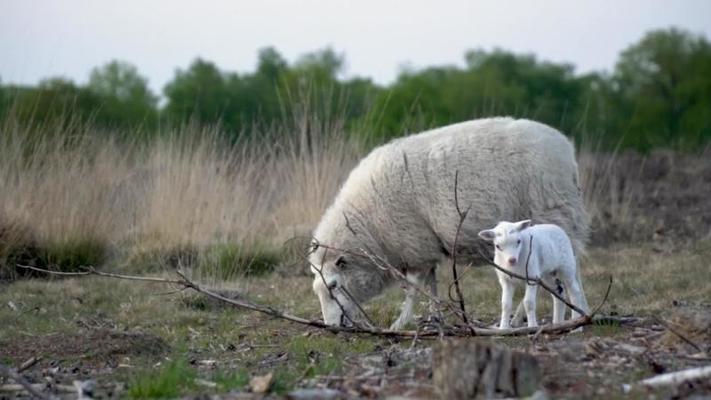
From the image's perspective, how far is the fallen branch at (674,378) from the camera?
191 inches

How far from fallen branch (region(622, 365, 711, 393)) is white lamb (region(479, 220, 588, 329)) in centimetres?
188

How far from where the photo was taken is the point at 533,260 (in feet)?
23.2

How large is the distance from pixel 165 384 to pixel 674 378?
8.04ft

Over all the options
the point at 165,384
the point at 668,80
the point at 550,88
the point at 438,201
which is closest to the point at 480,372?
the point at 165,384

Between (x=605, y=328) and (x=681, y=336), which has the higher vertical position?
(x=681, y=336)

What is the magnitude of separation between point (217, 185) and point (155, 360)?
603 cm

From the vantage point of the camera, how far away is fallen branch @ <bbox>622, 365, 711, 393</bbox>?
15.9ft

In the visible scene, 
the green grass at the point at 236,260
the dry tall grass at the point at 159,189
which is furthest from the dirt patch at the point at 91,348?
the dry tall grass at the point at 159,189

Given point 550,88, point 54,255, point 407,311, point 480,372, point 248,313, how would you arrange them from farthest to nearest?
point 550,88
point 54,255
point 248,313
point 407,311
point 480,372

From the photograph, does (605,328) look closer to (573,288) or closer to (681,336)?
(573,288)

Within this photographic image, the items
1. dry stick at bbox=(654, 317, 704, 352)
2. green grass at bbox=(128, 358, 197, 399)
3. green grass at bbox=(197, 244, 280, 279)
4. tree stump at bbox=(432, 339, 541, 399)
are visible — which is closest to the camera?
tree stump at bbox=(432, 339, 541, 399)

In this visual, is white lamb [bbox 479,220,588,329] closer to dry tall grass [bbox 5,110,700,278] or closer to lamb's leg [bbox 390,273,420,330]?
lamb's leg [bbox 390,273,420,330]

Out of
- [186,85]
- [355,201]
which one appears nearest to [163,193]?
[355,201]

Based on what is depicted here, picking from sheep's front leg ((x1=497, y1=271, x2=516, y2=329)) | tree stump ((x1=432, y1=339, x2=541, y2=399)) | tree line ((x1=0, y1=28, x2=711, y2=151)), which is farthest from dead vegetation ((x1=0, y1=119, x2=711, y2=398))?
tree line ((x1=0, y1=28, x2=711, y2=151))
